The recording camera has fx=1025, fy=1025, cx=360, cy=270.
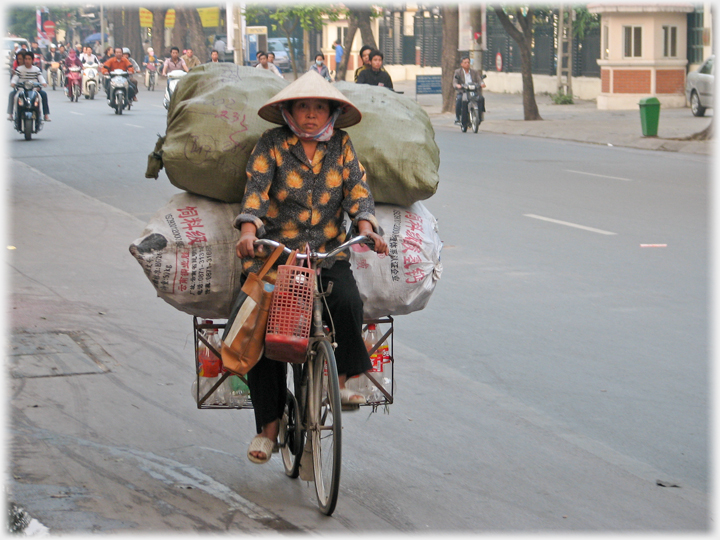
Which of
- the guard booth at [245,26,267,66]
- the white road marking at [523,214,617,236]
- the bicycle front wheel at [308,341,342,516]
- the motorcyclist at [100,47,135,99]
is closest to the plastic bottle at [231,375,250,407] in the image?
the bicycle front wheel at [308,341,342,516]

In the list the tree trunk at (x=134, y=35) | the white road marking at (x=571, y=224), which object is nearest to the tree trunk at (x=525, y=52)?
the white road marking at (x=571, y=224)

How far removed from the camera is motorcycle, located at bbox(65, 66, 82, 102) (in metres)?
34.0

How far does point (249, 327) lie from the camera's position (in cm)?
384

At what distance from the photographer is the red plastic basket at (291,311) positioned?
12.3 feet

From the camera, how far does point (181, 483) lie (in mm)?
4137

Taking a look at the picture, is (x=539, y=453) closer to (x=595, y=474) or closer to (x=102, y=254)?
(x=595, y=474)

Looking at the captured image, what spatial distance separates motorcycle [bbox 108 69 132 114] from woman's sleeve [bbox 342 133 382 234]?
24055 millimetres

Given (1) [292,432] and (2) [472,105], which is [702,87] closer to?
(2) [472,105]

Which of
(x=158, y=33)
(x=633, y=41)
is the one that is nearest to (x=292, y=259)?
(x=633, y=41)

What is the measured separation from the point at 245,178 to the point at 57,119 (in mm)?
22969

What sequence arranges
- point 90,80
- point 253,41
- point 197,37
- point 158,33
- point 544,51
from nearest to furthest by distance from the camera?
1. point 90,80
2. point 544,51
3. point 253,41
4. point 197,37
5. point 158,33

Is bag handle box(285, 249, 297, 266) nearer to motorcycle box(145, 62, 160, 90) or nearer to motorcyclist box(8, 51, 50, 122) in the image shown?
motorcyclist box(8, 51, 50, 122)

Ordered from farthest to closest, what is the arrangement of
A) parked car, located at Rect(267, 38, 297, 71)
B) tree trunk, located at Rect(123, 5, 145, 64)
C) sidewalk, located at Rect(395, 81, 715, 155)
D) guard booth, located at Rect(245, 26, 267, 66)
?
tree trunk, located at Rect(123, 5, 145, 64) < parked car, located at Rect(267, 38, 297, 71) < guard booth, located at Rect(245, 26, 267, 66) < sidewalk, located at Rect(395, 81, 715, 155)

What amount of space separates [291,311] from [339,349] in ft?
1.08
